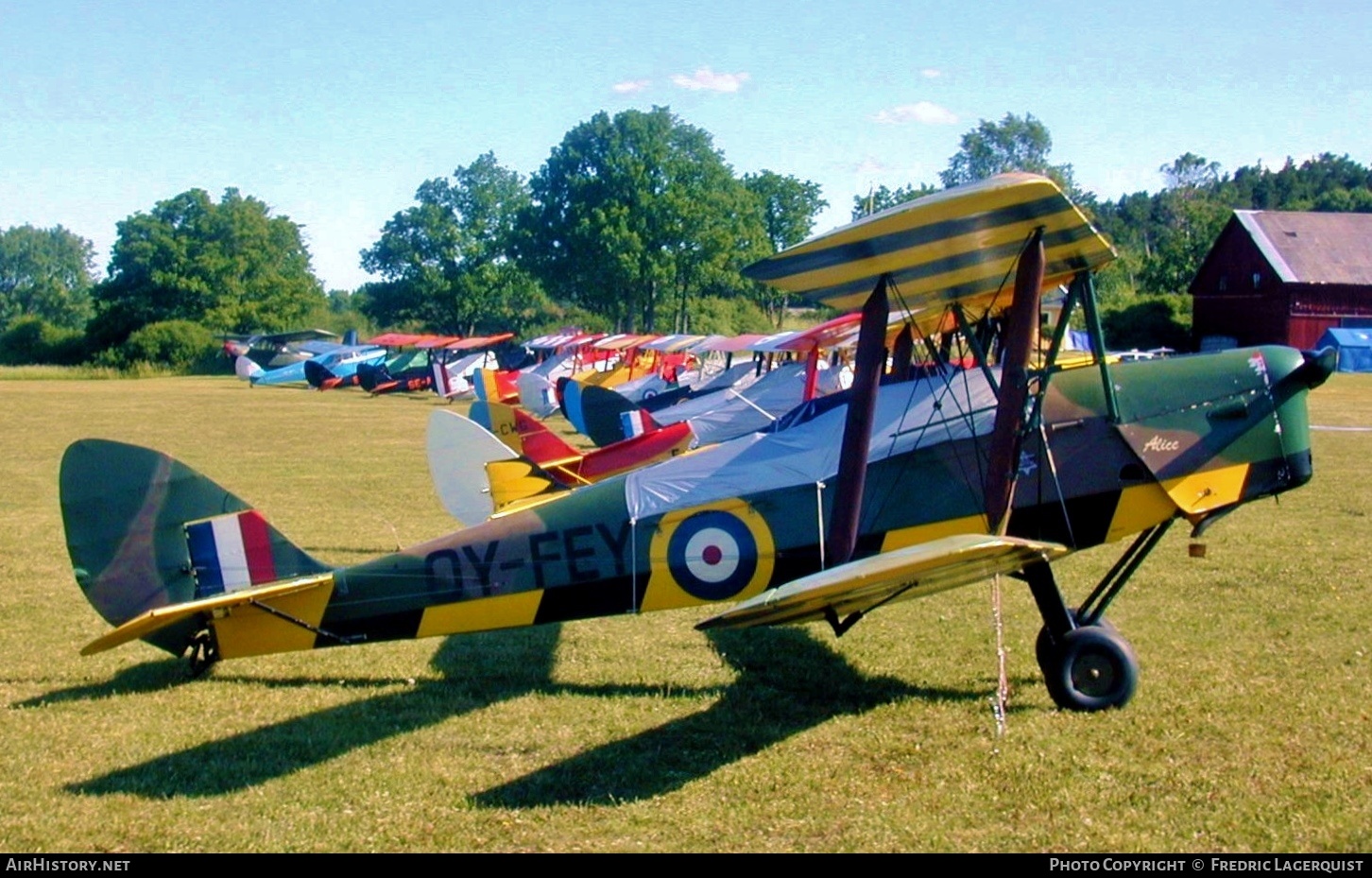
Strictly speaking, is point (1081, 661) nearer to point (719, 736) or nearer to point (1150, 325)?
point (719, 736)

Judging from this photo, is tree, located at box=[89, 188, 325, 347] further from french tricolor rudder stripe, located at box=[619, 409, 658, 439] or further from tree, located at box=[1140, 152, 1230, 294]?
french tricolor rudder stripe, located at box=[619, 409, 658, 439]

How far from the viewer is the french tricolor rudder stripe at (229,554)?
238 inches

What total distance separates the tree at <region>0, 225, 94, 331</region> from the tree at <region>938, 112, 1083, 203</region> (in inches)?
3121

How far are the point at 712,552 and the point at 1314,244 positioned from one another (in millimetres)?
51285

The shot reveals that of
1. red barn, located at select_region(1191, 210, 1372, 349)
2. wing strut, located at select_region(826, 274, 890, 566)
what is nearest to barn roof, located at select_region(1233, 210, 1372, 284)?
red barn, located at select_region(1191, 210, 1372, 349)

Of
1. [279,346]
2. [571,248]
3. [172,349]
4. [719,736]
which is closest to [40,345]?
[172,349]

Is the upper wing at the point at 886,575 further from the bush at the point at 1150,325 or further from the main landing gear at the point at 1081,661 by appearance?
the bush at the point at 1150,325

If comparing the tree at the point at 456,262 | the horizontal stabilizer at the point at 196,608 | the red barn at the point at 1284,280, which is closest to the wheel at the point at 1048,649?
the horizontal stabilizer at the point at 196,608

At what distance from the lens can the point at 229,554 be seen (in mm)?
6078

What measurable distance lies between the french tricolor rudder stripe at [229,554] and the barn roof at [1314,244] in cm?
4841

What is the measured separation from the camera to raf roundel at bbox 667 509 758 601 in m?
5.98
